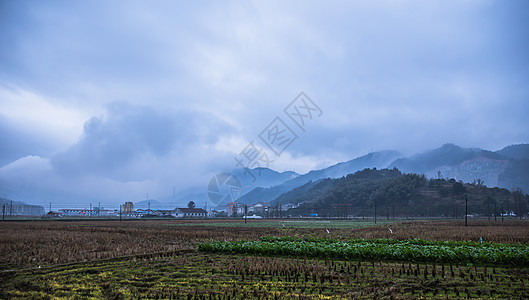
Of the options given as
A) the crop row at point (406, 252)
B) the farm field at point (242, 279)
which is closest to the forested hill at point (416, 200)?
the crop row at point (406, 252)

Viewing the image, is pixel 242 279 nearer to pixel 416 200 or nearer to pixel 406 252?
pixel 406 252

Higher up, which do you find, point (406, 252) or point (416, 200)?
point (406, 252)

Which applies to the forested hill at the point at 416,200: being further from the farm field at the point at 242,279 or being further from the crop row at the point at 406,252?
the farm field at the point at 242,279

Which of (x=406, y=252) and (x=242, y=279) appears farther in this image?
(x=406, y=252)

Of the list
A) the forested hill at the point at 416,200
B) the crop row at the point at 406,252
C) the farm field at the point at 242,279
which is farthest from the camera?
the forested hill at the point at 416,200

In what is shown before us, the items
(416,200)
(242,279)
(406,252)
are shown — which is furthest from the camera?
(416,200)

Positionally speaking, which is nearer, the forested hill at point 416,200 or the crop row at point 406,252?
the crop row at point 406,252

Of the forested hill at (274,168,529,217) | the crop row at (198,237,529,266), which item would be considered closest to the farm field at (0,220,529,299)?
the crop row at (198,237,529,266)

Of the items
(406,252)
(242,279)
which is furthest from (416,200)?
(242,279)

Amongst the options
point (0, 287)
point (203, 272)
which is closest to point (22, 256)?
point (0, 287)

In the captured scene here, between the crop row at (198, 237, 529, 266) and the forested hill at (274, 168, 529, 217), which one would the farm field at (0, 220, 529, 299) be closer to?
the crop row at (198, 237, 529, 266)

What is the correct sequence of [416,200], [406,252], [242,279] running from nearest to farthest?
[242,279] → [406,252] → [416,200]

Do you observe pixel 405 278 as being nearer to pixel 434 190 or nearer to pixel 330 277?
pixel 330 277

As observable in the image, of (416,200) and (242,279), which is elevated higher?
(242,279)
